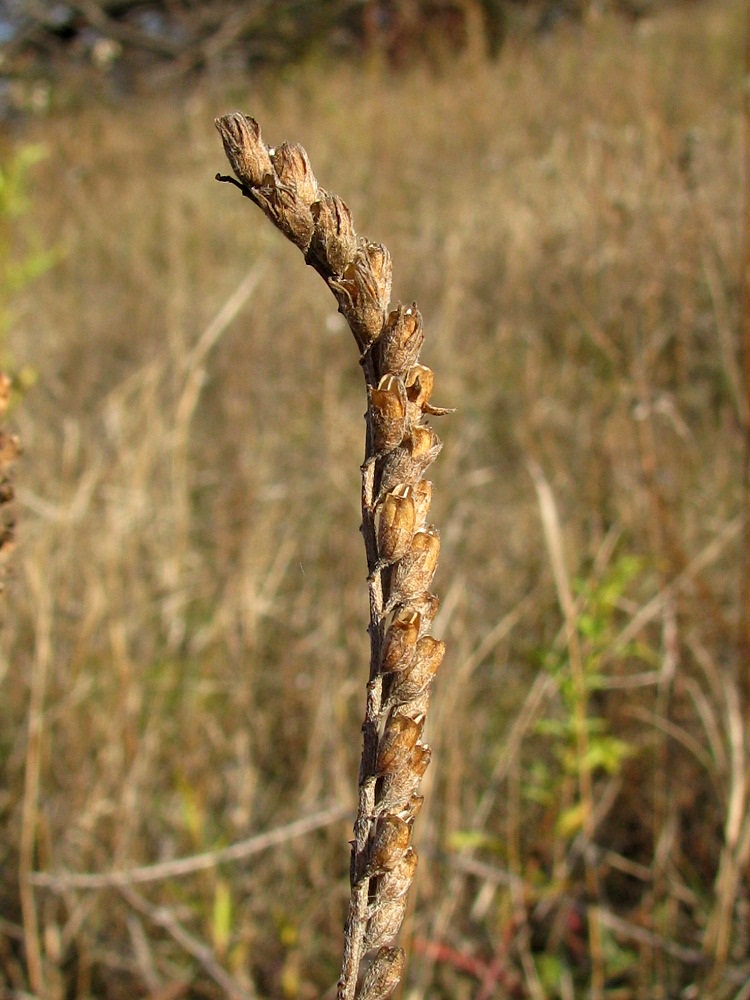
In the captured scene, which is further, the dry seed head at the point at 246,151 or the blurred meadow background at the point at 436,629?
the blurred meadow background at the point at 436,629

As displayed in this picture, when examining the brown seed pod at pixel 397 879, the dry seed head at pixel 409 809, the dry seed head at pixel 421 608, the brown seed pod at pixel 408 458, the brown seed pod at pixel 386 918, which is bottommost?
the brown seed pod at pixel 386 918

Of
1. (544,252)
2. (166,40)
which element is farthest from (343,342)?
(166,40)

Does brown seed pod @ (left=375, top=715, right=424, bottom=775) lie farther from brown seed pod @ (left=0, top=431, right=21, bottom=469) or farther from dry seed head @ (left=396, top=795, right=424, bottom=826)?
brown seed pod @ (left=0, top=431, right=21, bottom=469)

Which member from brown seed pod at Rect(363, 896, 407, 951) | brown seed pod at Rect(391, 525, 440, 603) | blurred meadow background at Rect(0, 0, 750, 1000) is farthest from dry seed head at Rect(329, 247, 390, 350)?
blurred meadow background at Rect(0, 0, 750, 1000)

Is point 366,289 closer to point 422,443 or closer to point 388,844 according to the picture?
point 422,443

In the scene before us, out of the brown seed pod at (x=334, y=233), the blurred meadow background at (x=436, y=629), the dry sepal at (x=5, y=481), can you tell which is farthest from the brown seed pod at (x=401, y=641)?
the blurred meadow background at (x=436, y=629)

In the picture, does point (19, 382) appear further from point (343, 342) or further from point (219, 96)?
point (219, 96)

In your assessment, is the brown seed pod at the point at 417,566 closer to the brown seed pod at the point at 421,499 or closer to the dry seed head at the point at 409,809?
the brown seed pod at the point at 421,499
